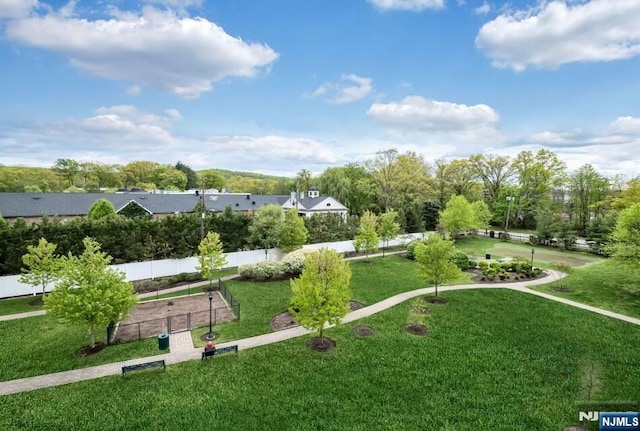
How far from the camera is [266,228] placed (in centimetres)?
2917

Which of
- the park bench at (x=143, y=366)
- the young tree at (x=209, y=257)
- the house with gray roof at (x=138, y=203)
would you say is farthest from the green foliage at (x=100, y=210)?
the park bench at (x=143, y=366)

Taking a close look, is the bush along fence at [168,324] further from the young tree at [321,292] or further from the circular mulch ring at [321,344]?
the circular mulch ring at [321,344]

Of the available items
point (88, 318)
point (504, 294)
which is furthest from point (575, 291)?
point (88, 318)

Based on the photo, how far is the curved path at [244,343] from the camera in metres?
11.4

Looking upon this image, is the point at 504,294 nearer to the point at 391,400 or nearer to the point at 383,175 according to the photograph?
the point at 391,400

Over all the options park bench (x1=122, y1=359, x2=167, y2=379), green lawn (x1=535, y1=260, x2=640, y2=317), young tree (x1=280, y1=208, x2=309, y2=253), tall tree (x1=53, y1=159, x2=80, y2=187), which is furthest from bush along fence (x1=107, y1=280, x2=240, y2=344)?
tall tree (x1=53, y1=159, x2=80, y2=187)

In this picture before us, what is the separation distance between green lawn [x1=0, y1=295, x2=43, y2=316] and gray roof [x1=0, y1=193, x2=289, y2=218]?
18.5 m

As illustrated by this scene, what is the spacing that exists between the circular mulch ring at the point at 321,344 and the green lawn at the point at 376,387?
34 centimetres

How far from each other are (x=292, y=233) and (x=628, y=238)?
23.0m

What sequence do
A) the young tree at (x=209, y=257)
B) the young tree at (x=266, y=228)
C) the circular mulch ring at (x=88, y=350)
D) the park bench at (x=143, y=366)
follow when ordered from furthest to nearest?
the young tree at (x=266, y=228) → the young tree at (x=209, y=257) → the circular mulch ring at (x=88, y=350) → the park bench at (x=143, y=366)

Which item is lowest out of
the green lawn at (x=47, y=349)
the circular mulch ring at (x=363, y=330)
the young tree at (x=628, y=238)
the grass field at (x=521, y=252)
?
the green lawn at (x=47, y=349)

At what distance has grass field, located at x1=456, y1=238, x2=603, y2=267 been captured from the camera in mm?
30297

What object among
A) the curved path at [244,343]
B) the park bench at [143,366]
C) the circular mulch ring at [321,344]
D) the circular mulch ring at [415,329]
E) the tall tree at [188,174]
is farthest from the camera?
the tall tree at [188,174]

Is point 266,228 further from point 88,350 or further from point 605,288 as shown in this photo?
point 605,288
